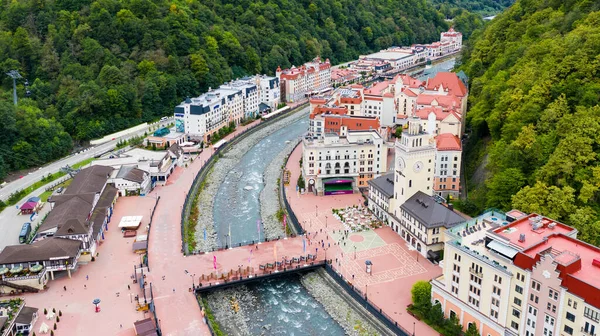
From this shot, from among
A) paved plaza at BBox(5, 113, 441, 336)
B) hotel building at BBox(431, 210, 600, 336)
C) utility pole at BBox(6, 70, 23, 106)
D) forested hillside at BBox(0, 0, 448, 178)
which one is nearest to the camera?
hotel building at BBox(431, 210, 600, 336)

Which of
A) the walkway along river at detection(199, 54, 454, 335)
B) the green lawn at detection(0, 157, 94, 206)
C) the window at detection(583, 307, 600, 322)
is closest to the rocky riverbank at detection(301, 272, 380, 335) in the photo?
the walkway along river at detection(199, 54, 454, 335)

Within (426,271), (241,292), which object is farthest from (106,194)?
(426,271)

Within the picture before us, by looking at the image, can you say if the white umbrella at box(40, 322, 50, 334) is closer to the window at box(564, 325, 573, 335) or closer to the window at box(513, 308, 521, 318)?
the window at box(513, 308, 521, 318)

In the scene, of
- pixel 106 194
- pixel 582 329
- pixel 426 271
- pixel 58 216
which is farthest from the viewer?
pixel 106 194

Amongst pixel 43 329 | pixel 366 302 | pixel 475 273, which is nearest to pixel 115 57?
pixel 43 329

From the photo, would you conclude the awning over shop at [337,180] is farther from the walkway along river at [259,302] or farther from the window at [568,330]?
the window at [568,330]

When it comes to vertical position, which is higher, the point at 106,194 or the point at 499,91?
the point at 499,91

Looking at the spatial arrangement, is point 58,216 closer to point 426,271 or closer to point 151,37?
point 426,271

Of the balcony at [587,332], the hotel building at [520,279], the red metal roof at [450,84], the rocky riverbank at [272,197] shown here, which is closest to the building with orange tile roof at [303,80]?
the rocky riverbank at [272,197]

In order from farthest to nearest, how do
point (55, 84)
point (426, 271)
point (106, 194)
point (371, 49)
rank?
point (371, 49) → point (55, 84) → point (106, 194) → point (426, 271)
